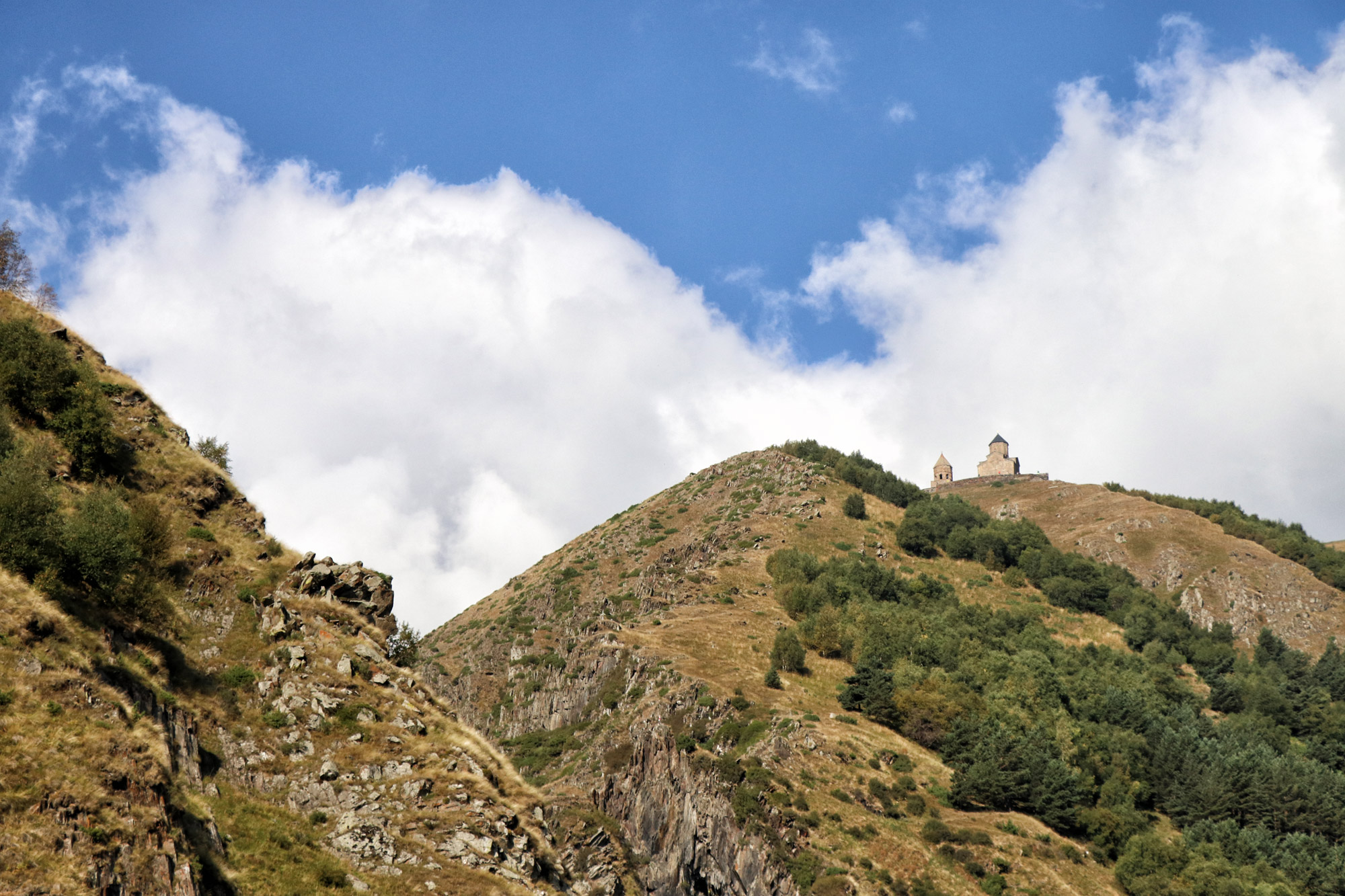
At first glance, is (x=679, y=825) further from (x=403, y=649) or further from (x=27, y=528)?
(x=27, y=528)

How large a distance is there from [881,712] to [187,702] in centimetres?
6266

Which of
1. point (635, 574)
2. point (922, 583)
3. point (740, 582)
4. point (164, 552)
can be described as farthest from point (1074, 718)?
point (164, 552)

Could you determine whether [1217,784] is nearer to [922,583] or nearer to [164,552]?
[922,583]

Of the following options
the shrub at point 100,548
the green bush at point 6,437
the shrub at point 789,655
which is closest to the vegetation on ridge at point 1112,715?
the shrub at point 789,655

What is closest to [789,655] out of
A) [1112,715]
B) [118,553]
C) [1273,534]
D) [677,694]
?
[677,694]

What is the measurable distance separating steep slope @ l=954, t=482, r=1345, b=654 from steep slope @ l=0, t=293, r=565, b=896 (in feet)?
394

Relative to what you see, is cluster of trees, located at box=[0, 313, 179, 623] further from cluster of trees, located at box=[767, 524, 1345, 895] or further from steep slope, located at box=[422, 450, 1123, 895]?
cluster of trees, located at box=[767, 524, 1345, 895]

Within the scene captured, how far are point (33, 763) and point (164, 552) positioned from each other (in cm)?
1601

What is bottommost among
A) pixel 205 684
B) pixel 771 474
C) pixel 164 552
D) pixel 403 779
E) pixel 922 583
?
pixel 403 779

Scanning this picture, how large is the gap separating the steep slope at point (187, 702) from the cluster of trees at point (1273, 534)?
13631cm

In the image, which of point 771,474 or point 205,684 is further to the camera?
point 771,474

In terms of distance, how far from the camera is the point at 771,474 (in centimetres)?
13900

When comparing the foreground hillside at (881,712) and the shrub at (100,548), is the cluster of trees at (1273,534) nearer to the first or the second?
the foreground hillside at (881,712)

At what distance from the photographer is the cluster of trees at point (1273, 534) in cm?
13088
